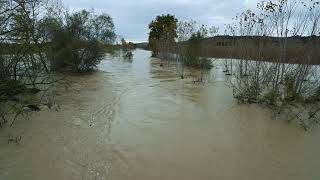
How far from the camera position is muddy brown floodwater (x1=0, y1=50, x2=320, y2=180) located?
6.62 m

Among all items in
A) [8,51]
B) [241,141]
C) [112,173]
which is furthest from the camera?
[8,51]

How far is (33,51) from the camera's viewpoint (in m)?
11.8

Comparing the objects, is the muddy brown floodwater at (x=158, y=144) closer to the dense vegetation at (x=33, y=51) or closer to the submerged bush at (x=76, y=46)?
the dense vegetation at (x=33, y=51)

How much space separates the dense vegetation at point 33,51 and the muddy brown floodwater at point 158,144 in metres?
0.93

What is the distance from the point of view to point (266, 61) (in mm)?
14664

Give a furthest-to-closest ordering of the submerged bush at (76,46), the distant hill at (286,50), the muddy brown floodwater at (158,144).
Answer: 1. the submerged bush at (76,46)
2. the distant hill at (286,50)
3. the muddy brown floodwater at (158,144)

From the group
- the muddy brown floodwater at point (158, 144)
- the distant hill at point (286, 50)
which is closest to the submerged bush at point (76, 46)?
the muddy brown floodwater at point (158, 144)

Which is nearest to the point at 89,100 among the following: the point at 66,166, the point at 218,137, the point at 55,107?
the point at 55,107

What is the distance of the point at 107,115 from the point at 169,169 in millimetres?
4929

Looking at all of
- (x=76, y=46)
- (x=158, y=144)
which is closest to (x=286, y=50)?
(x=158, y=144)

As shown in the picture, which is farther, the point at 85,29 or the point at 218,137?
the point at 85,29

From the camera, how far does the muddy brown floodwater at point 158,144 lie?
6.62m

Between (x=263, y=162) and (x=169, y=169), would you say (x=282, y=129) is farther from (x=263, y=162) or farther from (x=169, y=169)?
(x=169, y=169)

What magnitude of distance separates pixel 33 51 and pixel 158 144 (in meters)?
5.85
